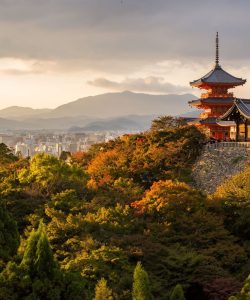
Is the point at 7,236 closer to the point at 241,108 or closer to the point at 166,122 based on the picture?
the point at 241,108

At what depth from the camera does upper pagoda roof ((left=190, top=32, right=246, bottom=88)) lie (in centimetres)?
4344

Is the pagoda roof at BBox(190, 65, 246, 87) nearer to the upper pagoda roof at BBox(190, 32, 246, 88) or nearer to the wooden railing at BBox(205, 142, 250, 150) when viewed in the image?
the upper pagoda roof at BBox(190, 32, 246, 88)

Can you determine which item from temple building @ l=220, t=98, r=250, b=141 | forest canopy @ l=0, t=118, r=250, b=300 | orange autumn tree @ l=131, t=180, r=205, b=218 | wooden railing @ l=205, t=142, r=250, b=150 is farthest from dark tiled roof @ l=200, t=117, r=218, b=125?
orange autumn tree @ l=131, t=180, r=205, b=218

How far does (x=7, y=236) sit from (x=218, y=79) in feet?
100

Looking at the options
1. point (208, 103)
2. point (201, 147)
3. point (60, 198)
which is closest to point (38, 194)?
point (60, 198)

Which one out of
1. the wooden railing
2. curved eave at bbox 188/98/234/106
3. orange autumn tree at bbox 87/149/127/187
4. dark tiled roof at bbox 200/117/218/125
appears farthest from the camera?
curved eave at bbox 188/98/234/106

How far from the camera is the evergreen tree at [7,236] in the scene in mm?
16303

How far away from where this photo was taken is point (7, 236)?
16.5 metres

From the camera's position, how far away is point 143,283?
566 inches

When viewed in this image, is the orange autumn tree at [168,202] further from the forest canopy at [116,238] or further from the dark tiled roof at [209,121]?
the dark tiled roof at [209,121]

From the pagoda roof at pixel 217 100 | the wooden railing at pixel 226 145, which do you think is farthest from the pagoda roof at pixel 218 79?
the wooden railing at pixel 226 145

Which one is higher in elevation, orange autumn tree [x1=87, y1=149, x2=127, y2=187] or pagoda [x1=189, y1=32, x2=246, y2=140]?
pagoda [x1=189, y1=32, x2=246, y2=140]

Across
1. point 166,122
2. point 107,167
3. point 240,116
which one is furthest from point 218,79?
point 107,167

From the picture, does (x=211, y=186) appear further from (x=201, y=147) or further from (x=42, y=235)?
(x=42, y=235)
